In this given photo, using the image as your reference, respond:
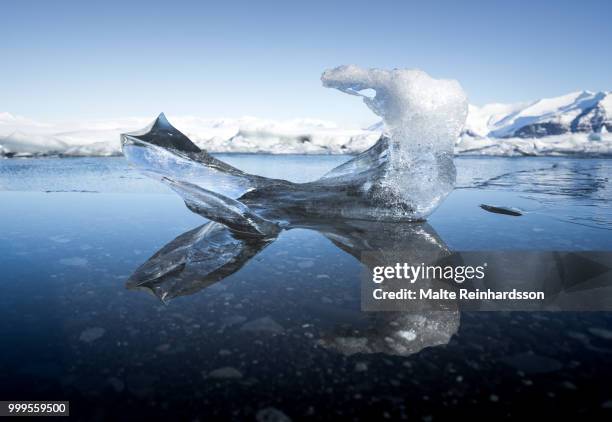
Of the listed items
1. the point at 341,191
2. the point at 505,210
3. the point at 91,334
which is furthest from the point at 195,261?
the point at 505,210

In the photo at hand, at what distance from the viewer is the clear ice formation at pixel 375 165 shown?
12.0 feet

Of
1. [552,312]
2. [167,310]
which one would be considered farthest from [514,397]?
[167,310]

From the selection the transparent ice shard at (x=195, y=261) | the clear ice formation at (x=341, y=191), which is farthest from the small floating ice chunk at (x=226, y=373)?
the clear ice formation at (x=341, y=191)

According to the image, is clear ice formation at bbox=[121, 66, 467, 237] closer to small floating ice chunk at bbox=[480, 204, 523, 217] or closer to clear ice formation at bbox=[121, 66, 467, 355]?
clear ice formation at bbox=[121, 66, 467, 355]

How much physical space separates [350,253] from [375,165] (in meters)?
1.99

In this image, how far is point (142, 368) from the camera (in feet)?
4.82

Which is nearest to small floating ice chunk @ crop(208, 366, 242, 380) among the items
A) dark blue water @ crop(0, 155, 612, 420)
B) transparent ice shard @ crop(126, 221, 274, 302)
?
dark blue water @ crop(0, 155, 612, 420)

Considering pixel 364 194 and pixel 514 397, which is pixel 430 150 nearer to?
pixel 364 194

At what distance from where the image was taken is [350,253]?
3.04m

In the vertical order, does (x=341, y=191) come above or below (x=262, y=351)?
above

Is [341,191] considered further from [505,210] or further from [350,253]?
[505,210]

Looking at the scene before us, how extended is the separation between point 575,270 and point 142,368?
8.99ft

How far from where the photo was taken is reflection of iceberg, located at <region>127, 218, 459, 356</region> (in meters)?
1.71

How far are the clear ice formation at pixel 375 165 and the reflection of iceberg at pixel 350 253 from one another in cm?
24
